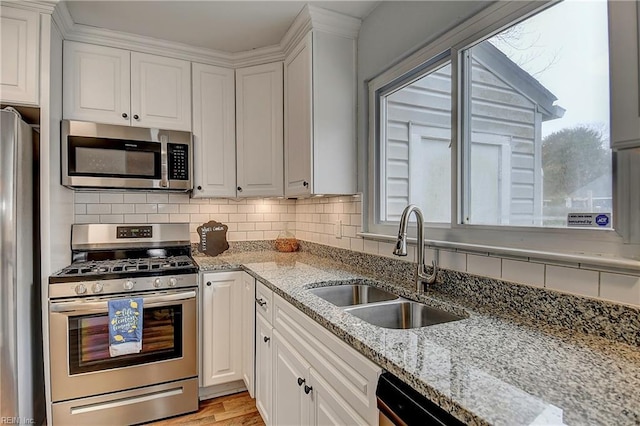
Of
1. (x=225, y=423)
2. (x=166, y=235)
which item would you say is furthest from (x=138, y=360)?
(x=166, y=235)

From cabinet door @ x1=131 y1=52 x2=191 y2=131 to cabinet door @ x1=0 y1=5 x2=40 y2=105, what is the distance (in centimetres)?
60

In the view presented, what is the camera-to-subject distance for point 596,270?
1024mm

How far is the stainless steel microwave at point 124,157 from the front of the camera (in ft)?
7.21

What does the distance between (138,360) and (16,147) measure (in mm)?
1332

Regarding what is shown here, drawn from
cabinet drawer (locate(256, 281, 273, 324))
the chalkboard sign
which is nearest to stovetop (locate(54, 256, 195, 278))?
the chalkboard sign

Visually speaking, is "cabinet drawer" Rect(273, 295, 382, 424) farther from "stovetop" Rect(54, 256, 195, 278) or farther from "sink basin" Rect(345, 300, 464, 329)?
"stovetop" Rect(54, 256, 195, 278)

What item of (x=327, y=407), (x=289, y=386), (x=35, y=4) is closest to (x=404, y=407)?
(x=327, y=407)

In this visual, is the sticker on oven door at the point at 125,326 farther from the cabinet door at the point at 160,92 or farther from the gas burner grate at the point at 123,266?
the cabinet door at the point at 160,92

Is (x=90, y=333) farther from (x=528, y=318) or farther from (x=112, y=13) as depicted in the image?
(x=528, y=318)

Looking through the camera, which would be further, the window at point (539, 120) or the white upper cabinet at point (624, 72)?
the window at point (539, 120)

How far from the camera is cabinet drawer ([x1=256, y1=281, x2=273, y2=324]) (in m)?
1.84

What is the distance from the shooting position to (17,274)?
1728 millimetres

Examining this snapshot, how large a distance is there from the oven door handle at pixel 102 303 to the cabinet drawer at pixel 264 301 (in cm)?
44

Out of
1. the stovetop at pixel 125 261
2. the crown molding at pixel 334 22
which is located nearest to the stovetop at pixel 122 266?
the stovetop at pixel 125 261
